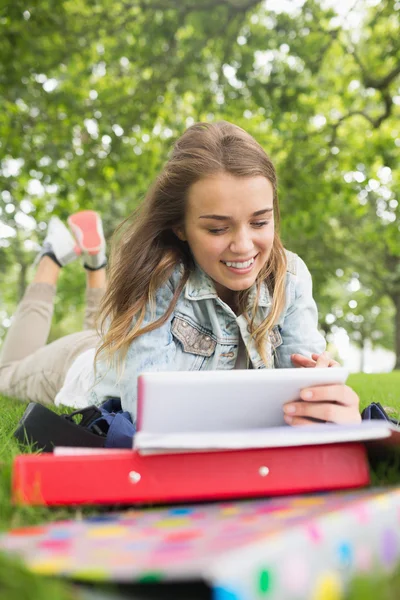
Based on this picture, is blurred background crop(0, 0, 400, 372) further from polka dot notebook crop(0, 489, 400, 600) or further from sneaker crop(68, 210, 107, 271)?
polka dot notebook crop(0, 489, 400, 600)

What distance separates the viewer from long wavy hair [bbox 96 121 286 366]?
240cm

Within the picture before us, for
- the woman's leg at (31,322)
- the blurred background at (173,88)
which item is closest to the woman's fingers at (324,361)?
the woman's leg at (31,322)

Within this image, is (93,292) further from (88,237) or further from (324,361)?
(324,361)

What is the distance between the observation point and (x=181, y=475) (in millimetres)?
1264

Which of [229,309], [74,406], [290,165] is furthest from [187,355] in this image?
[290,165]

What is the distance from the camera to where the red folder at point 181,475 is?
121 cm

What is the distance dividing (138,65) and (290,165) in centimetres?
245

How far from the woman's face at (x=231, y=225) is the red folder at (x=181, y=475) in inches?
43.7

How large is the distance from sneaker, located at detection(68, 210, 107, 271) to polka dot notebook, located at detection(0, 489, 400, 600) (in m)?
3.61

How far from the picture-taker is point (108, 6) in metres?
7.51

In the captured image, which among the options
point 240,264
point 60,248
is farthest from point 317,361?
point 60,248

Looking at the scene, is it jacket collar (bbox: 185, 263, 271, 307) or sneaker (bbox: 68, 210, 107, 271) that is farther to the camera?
sneaker (bbox: 68, 210, 107, 271)

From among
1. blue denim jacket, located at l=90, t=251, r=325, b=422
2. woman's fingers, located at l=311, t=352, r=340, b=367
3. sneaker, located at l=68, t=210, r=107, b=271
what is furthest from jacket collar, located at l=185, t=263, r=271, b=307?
sneaker, located at l=68, t=210, r=107, b=271

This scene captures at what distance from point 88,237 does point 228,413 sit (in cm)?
323
